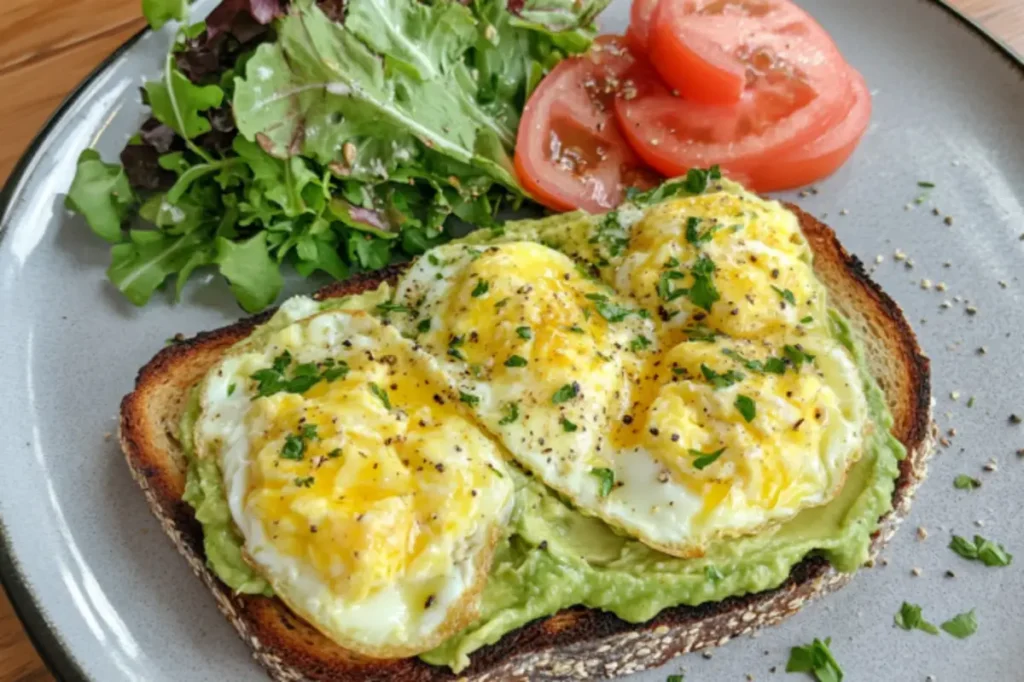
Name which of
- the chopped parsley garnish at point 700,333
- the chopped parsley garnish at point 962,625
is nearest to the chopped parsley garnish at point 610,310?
the chopped parsley garnish at point 700,333

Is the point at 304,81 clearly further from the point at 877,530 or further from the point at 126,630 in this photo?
the point at 877,530

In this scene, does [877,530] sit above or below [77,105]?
below

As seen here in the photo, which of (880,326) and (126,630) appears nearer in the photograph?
(126,630)

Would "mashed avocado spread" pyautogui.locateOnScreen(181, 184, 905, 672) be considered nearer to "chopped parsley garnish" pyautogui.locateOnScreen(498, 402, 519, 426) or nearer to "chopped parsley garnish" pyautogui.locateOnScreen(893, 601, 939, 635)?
"chopped parsley garnish" pyautogui.locateOnScreen(498, 402, 519, 426)

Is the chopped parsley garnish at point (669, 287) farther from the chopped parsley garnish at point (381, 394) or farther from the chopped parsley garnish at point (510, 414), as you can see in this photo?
the chopped parsley garnish at point (381, 394)

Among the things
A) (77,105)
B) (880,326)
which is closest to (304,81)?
(77,105)
